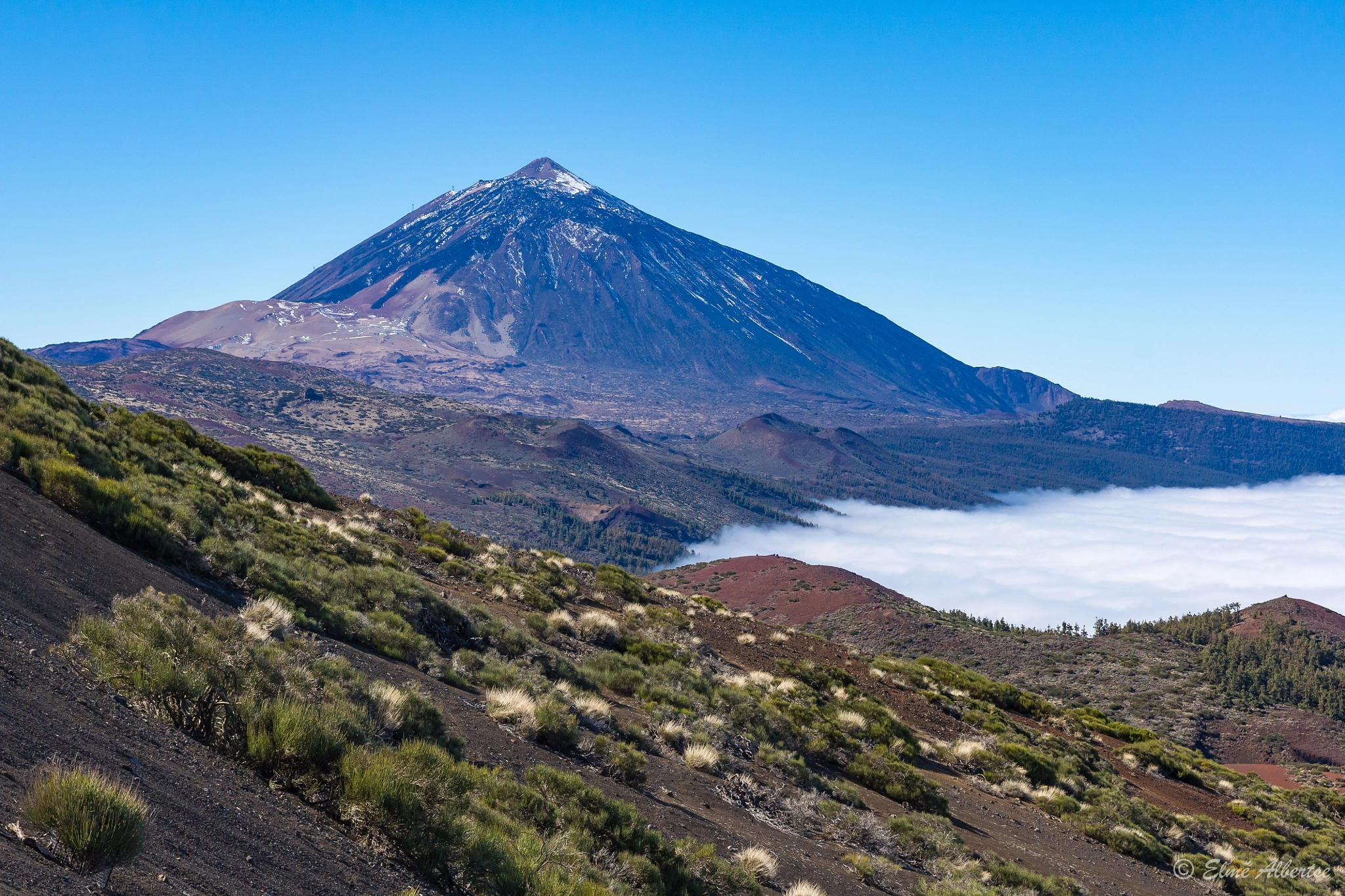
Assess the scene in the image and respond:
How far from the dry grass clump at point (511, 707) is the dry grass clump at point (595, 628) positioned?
5.94 metres

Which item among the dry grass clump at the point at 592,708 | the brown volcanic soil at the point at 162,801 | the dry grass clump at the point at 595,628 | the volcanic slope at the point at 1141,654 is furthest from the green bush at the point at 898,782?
the volcanic slope at the point at 1141,654

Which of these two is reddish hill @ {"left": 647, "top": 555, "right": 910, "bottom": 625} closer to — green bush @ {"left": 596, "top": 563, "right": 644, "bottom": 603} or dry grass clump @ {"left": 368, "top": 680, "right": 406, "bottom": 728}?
green bush @ {"left": 596, "top": 563, "right": 644, "bottom": 603}

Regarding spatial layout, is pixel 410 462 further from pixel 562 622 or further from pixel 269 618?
pixel 269 618

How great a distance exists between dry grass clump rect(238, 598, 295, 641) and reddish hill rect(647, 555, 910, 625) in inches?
2380

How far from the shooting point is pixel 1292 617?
71.1 metres

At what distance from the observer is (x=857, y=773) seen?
12.7 m

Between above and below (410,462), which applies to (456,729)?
above

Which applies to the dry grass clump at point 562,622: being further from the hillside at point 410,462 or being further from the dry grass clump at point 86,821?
the hillside at point 410,462

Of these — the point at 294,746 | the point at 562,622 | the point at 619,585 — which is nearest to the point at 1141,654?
the point at 619,585

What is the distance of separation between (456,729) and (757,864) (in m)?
3.13

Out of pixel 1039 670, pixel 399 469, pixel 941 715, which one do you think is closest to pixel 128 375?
pixel 399 469

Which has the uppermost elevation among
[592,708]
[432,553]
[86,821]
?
[86,821]

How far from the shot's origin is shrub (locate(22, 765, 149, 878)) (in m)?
3.59

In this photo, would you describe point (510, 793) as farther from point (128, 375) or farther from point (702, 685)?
point (128, 375)
